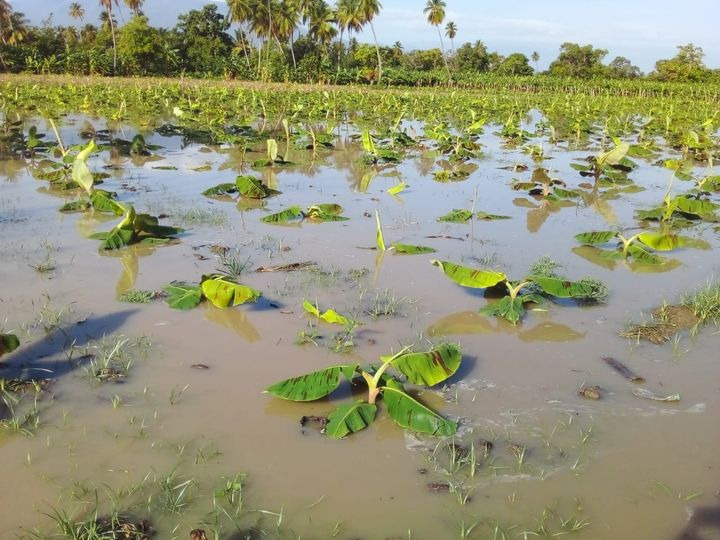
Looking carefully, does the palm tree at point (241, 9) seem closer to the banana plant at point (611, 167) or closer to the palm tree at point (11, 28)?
the palm tree at point (11, 28)

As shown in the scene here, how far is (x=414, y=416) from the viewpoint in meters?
2.86

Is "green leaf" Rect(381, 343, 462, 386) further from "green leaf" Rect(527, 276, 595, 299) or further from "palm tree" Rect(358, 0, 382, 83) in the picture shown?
"palm tree" Rect(358, 0, 382, 83)

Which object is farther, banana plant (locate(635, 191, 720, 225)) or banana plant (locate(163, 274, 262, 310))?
banana plant (locate(635, 191, 720, 225))

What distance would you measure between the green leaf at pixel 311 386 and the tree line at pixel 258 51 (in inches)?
1472

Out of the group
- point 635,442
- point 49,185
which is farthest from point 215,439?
point 49,185

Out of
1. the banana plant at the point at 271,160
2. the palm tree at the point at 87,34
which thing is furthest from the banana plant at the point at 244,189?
the palm tree at the point at 87,34

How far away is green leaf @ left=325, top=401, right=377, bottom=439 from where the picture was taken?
2.82 meters

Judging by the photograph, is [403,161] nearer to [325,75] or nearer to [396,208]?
[396,208]

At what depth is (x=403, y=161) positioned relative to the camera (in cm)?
1143

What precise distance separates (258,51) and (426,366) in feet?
151

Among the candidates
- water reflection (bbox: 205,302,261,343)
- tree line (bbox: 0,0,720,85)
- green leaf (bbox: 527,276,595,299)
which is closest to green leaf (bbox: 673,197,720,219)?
green leaf (bbox: 527,276,595,299)

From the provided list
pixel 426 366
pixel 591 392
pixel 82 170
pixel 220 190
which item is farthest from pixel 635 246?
pixel 82 170

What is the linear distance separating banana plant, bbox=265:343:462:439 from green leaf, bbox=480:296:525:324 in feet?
3.05

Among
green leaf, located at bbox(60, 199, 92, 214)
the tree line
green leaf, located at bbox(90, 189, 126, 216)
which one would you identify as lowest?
green leaf, located at bbox(60, 199, 92, 214)
